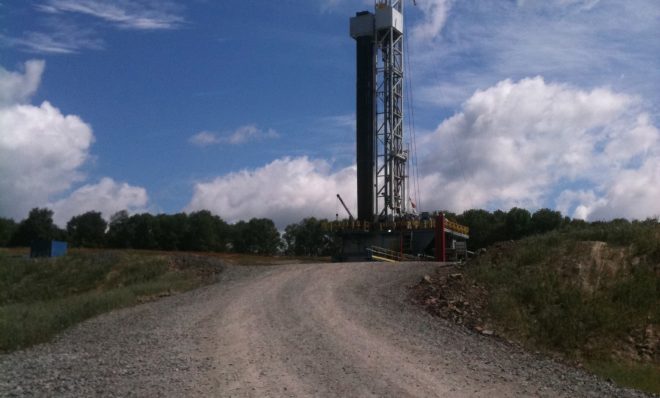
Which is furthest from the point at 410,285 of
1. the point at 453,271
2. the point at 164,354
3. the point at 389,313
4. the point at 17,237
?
the point at 17,237

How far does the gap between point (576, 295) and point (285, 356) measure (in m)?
10.5

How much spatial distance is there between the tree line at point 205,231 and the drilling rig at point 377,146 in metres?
44.2

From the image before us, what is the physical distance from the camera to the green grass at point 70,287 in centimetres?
1778

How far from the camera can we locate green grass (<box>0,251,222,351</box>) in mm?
17781

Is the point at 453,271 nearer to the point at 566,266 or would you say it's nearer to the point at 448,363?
the point at 566,266

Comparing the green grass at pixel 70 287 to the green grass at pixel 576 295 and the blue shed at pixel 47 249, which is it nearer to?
the blue shed at pixel 47 249

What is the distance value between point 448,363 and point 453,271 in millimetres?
11134

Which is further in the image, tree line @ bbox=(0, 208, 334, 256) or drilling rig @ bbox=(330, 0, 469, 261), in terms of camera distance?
tree line @ bbox=(0, 208, 334, 256)

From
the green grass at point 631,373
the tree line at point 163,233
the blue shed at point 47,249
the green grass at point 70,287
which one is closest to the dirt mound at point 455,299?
the green grass at point 631,373

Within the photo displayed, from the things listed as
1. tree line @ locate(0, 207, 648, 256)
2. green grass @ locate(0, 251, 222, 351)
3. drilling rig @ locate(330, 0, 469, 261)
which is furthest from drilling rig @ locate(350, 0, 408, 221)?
tree line @ locate(0, 207, 648, 256)

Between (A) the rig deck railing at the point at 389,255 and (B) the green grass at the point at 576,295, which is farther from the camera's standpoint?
(A) the rig deck railing at the point at 389,255

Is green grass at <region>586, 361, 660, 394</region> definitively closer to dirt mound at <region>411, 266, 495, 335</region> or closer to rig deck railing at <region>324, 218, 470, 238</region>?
dirt mound at <region>411, 266, 495, 335</region>

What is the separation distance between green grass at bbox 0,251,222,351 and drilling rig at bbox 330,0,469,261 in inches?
716

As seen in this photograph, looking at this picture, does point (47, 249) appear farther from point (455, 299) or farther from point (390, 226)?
point (455, 299)
